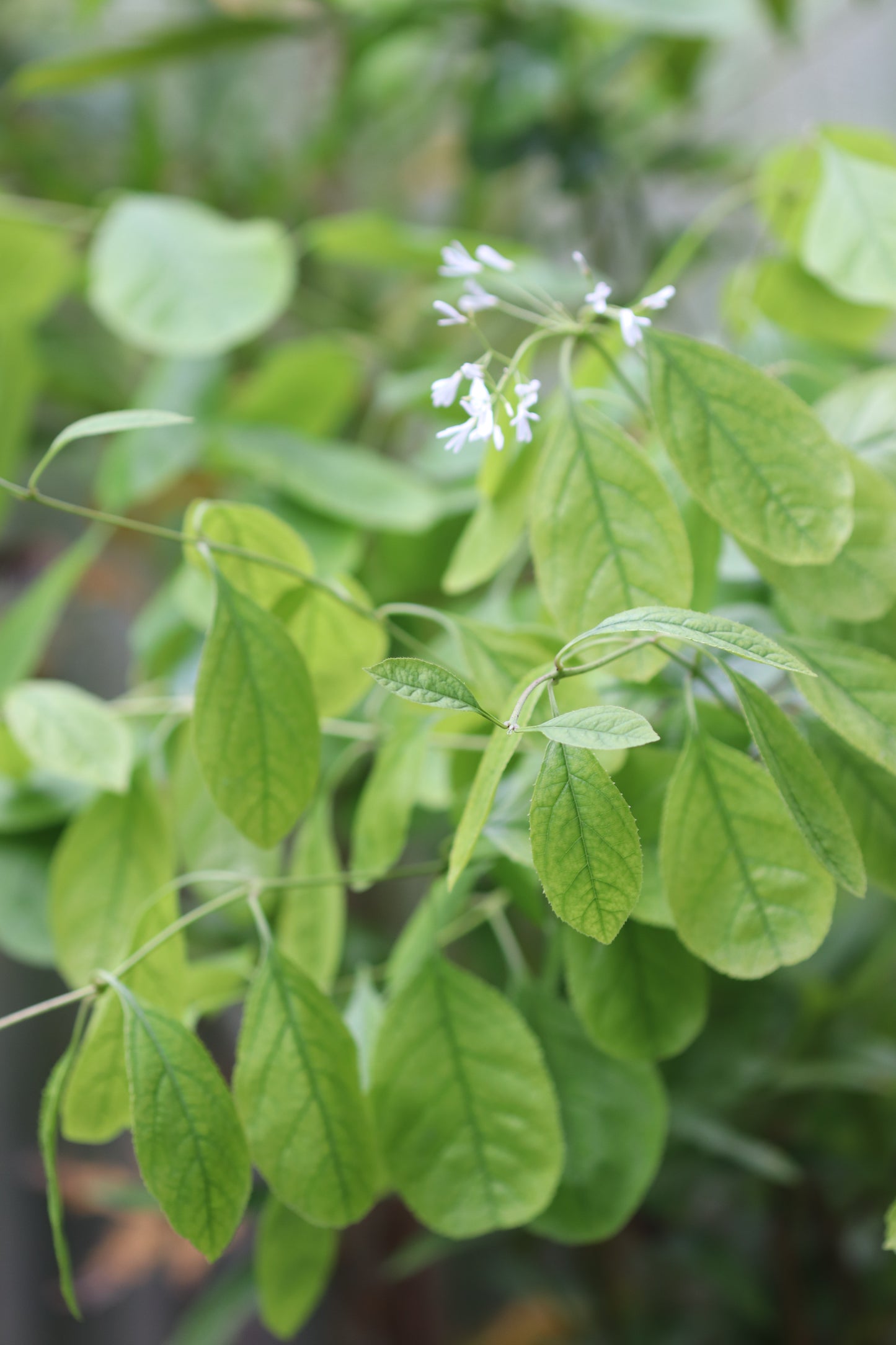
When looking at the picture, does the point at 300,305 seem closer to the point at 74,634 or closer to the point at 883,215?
the point at 74,634

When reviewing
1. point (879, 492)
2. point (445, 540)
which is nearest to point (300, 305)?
point (445, 540)

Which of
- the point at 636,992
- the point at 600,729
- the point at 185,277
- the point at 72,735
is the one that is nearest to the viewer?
the point at 600,729

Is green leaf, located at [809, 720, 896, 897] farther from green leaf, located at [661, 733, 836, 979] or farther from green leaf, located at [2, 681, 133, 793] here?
green leaf, located at [2, 681, 133, 793]

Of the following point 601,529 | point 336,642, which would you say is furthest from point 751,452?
point 336,642

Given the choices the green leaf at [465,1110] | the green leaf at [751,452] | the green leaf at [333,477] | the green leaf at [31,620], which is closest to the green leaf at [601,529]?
the green leaf at [751,452]

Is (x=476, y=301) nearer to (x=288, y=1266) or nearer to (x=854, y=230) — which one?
(x=854, y=230)

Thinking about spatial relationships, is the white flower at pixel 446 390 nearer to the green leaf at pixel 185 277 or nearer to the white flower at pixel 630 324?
the white flower at pixel 630 324

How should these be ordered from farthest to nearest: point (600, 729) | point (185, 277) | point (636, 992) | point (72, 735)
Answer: point (185, 277)
point (72, 735)
point (636, 992)
point (600, 729)
